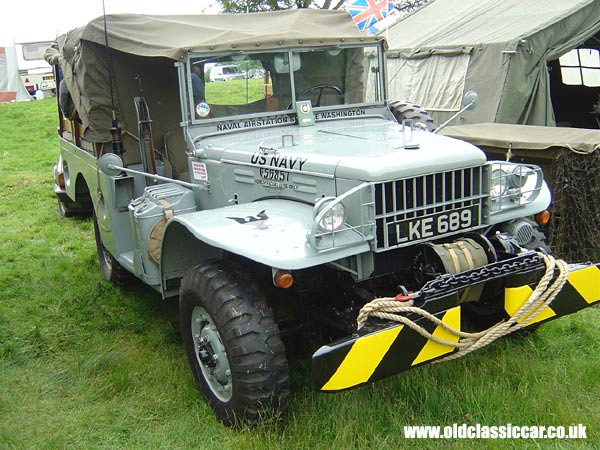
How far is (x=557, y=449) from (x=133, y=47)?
12.1 feet

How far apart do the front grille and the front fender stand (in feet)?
0.61

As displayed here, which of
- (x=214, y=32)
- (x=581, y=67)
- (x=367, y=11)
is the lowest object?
(x=581, y=67)

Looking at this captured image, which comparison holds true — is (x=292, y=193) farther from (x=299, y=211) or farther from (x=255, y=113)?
(x=255, y=113)

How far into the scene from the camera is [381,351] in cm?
295

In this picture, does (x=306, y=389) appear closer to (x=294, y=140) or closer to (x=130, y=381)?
(x=130, y=381)

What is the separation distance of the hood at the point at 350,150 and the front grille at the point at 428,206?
0.20 feet

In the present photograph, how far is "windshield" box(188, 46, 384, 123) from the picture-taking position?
14.8ft

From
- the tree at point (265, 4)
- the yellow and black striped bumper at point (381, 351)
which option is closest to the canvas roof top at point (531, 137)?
the yellow and black striped bumper at point (381, 351)

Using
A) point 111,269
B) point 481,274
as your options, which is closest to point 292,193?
point 481,274

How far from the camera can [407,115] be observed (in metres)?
5.39

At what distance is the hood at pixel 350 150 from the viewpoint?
338cm

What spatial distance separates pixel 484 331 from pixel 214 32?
9.35ft

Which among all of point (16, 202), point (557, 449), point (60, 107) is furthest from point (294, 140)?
point (16, 202)

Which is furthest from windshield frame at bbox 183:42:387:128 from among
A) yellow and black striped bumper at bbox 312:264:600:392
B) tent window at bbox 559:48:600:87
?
tent window at bbox 559:48:600:87
